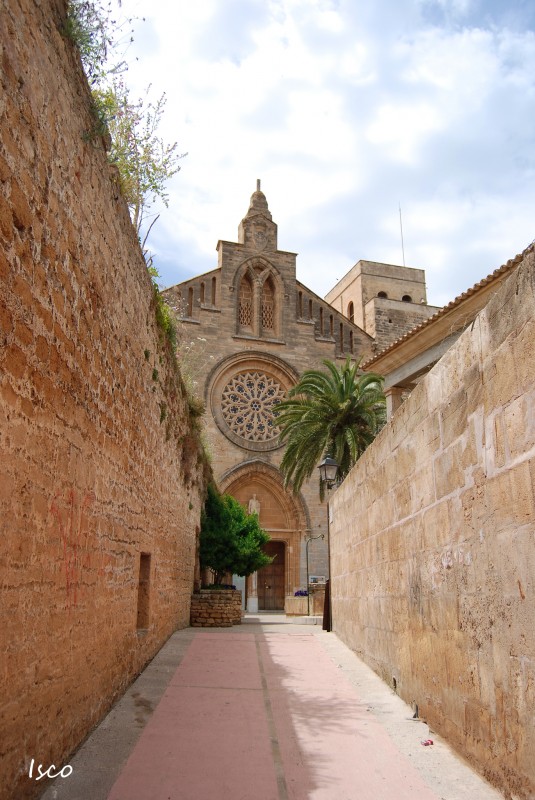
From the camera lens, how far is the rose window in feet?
75.5

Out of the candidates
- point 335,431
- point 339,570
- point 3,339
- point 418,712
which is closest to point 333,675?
point 418,712

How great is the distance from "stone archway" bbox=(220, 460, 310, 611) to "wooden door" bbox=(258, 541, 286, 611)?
3 cm

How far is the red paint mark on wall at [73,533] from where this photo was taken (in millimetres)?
3684

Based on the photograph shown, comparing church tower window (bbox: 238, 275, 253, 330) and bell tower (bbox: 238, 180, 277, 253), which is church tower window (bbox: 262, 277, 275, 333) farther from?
bell tower (bbox: 238, 180, 277, 253)

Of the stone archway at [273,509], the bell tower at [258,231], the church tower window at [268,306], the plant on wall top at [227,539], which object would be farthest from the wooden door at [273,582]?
the bell tower at [258,231]

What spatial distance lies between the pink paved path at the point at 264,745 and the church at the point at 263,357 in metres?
15.2

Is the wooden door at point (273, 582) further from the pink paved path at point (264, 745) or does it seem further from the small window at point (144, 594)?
the pink paved path at point (264, 745)

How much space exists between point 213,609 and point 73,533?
9.26m

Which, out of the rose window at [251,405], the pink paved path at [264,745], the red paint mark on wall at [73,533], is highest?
the rose window at [251,405]

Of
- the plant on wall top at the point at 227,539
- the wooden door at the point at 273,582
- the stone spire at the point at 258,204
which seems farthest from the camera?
the stone spire at the point at 258,204

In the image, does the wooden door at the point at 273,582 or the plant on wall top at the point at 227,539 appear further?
the wooden door at the point at 273,582

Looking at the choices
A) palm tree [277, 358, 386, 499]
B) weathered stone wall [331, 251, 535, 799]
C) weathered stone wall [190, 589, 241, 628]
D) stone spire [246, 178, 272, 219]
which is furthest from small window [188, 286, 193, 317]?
weathered stone wall [331, 251, 535, 799]

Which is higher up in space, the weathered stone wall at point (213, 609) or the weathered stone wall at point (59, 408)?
the weathered stone wall at point (59, 408)

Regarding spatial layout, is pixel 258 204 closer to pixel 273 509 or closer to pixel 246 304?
pixel 246 304
